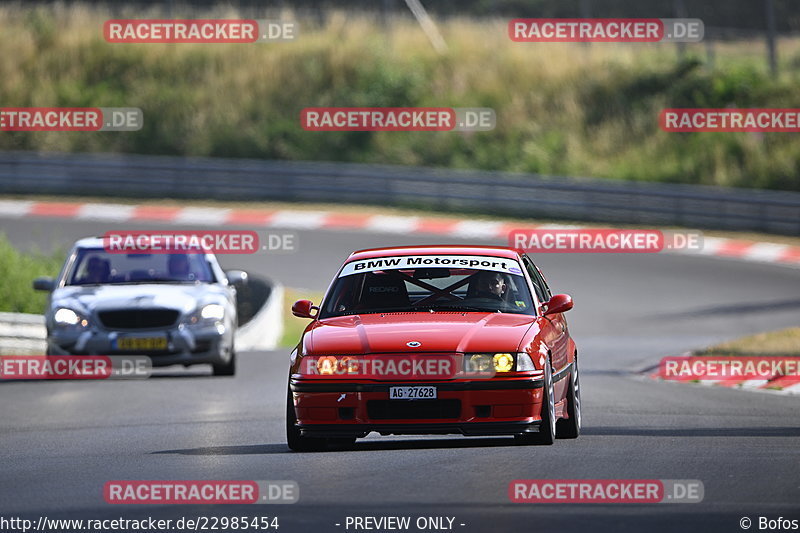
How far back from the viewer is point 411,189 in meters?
36.3

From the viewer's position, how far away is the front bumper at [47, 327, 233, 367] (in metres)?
17.0

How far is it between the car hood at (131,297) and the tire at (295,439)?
6.71 meters

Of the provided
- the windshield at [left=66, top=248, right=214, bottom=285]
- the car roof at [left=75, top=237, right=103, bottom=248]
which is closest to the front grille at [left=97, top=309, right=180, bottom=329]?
A: the windshield at [left=66, top=248, right=214, bottom=285]

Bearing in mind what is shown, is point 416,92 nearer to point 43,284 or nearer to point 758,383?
point 43,284

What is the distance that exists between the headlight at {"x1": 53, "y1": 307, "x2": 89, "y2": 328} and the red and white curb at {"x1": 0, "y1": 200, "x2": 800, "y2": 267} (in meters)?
16.2

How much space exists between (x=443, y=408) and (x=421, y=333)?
1.75ft

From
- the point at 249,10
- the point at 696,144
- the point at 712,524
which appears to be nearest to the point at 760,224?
the point at 696,144

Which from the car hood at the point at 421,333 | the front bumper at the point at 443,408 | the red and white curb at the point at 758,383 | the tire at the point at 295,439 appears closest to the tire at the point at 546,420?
the front bumper at the point at 443,408

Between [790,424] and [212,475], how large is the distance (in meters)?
4.91

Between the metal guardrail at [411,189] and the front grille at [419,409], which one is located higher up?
the metal guardrail at [411,189]

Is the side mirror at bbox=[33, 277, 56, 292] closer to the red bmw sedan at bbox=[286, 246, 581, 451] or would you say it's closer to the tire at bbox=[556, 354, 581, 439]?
the red bmw sedan at bbox=[286, 246, 581, 451]

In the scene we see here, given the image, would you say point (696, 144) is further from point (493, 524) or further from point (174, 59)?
point (493, 524)

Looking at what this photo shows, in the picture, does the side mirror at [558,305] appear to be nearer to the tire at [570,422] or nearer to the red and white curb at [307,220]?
the tire at [570,422]

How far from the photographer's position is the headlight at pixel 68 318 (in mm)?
17016
